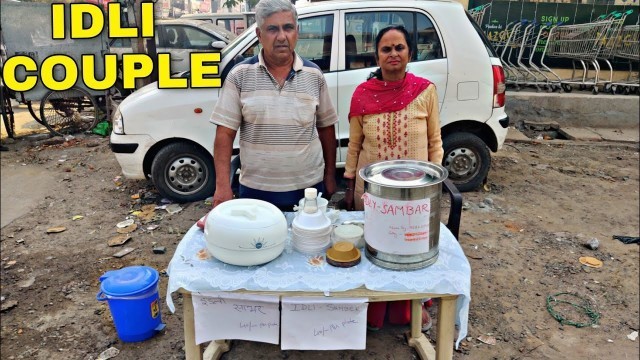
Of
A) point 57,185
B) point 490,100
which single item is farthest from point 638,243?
point 57,185

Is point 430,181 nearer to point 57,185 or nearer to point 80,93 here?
point 57,185

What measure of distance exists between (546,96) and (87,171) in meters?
7.07

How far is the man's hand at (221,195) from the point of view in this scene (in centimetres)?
219

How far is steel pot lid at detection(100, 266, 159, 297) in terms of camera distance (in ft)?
8.32

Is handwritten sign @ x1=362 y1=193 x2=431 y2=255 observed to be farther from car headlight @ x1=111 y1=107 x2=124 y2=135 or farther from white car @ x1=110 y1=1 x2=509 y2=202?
car headlight @ x1=111 y1=107 x2=124 y2=135

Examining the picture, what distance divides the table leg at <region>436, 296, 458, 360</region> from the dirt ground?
0.76 m

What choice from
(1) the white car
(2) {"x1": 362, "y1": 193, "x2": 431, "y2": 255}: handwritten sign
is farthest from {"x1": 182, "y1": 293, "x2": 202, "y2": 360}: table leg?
(1) the white car

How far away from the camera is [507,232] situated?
4.14 metres

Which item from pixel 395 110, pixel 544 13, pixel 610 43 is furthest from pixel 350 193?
pixel 544 13

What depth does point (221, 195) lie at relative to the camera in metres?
2.20

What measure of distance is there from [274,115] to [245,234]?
777mm

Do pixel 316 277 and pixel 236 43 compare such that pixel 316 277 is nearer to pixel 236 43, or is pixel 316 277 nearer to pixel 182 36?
pixel 236 43

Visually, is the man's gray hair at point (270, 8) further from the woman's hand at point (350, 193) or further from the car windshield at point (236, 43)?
the car windshield at point (236, 43)

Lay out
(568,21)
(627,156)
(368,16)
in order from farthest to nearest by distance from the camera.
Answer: (568,21) < (627,156) < (368,16)
